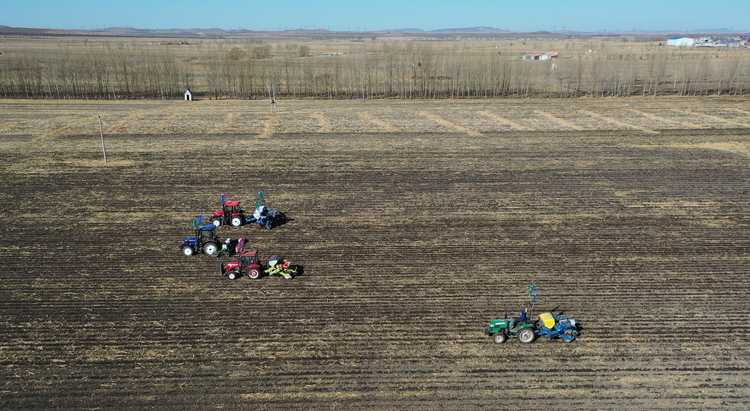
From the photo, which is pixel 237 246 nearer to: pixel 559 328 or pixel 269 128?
pixel 559 328

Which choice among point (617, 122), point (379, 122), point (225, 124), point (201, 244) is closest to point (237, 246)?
point (201, 244)

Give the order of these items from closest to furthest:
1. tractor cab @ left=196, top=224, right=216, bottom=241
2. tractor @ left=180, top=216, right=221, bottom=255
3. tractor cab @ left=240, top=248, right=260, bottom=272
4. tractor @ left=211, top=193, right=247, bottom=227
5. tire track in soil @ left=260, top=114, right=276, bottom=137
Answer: tractor cab @ left=240, top=248, right=260, bottom=272
tractor @ left=180, top=216, right=221, bottom=255
tractor cab @ left=196, top=224, right=216, bottom=241
tractor @ left=211, top=193, right=247, bottom=227
tire track in soil @ left=260, top=114, right=276, bottom=137

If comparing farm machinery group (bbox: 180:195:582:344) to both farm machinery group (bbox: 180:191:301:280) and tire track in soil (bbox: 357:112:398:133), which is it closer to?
farm machinery group (bbox: 180:191:301:280)

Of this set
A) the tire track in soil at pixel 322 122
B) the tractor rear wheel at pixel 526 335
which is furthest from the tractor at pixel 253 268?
the tire track in soil at pixel 322 122

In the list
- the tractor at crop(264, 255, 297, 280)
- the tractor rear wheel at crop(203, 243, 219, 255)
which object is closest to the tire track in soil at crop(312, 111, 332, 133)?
the tractor rear wheel at crop(203, 243, 219, 255)

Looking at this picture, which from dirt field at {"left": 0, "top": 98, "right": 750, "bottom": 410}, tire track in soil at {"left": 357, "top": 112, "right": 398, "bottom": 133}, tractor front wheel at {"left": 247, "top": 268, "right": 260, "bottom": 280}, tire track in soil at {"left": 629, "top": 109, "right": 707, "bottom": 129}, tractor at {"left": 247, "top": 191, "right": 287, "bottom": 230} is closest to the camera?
dirt field at {"left": 0, "top": 98, "right": 750, "bottom": 410}

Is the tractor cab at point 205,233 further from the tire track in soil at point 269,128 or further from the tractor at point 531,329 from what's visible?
the tire track in soil at point 269,128
